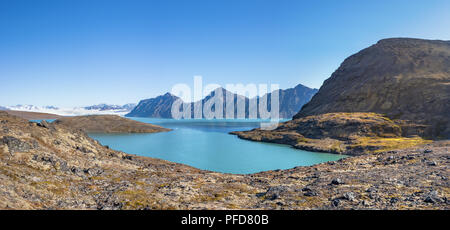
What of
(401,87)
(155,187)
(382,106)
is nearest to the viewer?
(155,187)

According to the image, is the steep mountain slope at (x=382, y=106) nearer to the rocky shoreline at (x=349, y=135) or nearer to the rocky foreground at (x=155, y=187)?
the rocky shoreline at (x=349, y=135)

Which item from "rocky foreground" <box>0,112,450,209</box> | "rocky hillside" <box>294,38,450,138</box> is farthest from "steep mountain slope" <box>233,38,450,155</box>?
"rocky foreground" <box>0,112,450,209</box>

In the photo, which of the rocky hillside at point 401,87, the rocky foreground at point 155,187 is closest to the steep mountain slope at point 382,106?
the rocky hillside at point 401,87

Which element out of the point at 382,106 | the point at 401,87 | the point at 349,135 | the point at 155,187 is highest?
the point at 401,87

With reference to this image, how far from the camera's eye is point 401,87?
146 m

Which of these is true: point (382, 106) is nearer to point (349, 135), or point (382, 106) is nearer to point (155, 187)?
point (349, 135)

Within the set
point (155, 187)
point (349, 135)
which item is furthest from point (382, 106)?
point (155, 187)

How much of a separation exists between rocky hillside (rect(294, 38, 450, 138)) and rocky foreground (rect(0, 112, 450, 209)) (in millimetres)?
106056

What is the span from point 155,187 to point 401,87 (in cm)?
16930

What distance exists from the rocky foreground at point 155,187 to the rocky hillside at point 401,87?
348ft

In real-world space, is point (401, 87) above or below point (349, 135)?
above

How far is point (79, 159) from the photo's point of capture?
107 ft
